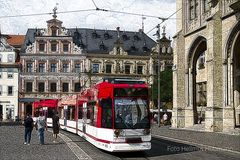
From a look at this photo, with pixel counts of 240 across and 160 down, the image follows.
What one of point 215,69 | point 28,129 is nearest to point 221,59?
point 215,69

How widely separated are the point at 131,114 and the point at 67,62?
202ft

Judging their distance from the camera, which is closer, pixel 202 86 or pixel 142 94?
pixel 142 94

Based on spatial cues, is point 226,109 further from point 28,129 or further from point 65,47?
point 65,47

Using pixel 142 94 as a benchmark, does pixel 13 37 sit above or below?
above

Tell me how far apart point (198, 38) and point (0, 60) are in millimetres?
45289

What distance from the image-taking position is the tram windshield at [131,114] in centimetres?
1806

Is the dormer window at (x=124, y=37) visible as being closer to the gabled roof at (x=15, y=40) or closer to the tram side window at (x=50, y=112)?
the gabled roof at (x=15, y=40)

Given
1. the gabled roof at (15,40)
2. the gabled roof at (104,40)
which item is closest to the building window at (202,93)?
the gabled roof at (104,40)

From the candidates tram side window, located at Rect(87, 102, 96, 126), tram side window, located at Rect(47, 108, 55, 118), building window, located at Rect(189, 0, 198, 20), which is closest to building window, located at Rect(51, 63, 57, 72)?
tram side window, located at Rect(47, 108, 55, 118)

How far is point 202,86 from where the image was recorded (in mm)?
55469

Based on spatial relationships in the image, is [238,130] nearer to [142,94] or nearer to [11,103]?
[142,94]

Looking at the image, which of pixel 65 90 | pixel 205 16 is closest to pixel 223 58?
pixel 205 16

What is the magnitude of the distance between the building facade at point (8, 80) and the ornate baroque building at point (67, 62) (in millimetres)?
1153

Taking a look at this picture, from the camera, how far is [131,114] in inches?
719
